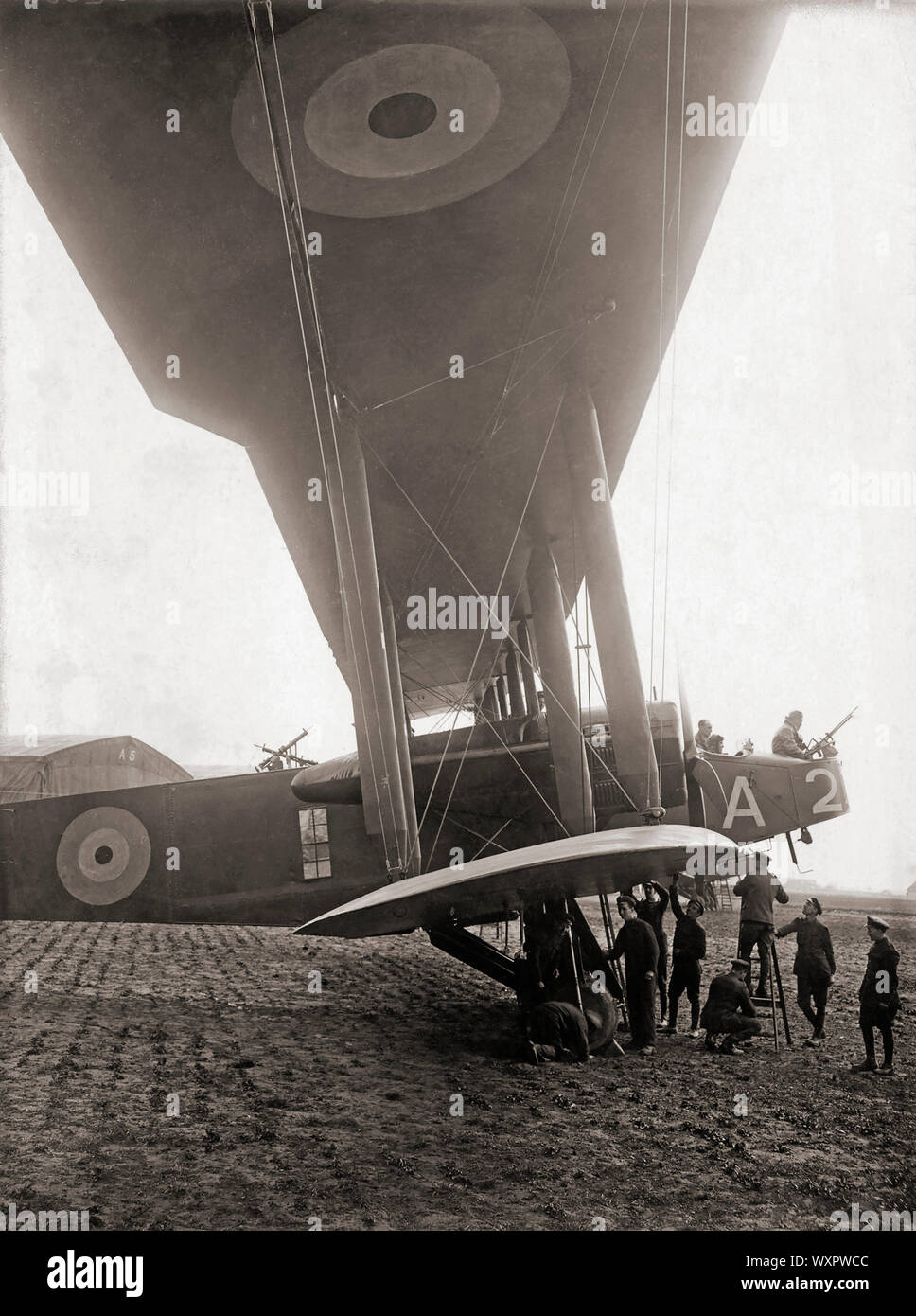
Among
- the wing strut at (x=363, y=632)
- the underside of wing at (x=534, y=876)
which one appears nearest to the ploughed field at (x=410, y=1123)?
the underside of wing at (x=534, y=876)

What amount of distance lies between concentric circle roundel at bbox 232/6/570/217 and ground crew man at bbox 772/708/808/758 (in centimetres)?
610

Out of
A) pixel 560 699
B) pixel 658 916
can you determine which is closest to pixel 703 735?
pixel 560 699

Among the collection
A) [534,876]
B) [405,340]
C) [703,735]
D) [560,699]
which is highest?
[405,340]

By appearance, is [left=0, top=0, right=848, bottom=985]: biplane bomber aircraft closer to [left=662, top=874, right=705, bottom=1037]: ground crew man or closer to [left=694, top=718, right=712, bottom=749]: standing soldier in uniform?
[left=694, top=718, right=712, bottom=749]: standing soldier in uniform

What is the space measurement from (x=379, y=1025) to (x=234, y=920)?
407 cm

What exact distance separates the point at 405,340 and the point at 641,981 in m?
6.26

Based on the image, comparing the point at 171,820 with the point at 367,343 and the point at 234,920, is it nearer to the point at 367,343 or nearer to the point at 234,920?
the point at 234,920

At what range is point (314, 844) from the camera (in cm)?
996

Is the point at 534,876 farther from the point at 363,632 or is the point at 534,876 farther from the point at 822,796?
the point at 822,796

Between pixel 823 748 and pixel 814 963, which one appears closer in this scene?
pixel 814 963

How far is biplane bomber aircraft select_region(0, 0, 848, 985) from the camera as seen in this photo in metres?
5.27

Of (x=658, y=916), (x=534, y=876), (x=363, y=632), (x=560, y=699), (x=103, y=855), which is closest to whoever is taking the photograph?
(x=534, y=876)

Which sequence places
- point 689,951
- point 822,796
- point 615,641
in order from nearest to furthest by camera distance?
point 689,951 → point 615,641 → point 822,796

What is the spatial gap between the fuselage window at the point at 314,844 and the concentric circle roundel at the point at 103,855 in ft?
6.45
